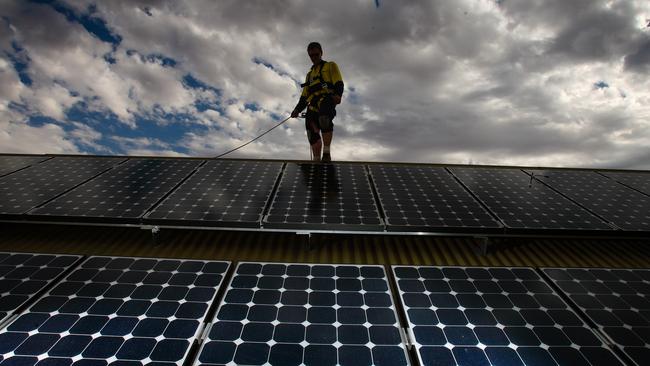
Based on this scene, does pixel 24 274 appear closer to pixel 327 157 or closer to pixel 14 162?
pixel 14 162

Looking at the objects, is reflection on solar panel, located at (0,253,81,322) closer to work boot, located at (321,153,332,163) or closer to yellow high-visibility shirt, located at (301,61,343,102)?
work boot, located at (321,153,332,163)

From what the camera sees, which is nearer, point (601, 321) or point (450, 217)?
point (601, 321)

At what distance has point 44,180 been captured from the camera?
10.6 metres

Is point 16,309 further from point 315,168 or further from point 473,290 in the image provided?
point 315,168

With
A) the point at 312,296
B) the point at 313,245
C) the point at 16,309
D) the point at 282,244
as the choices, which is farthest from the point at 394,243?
the point at 16,309

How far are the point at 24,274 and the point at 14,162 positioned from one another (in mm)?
9342

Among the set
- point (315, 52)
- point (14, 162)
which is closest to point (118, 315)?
point (315, 52)

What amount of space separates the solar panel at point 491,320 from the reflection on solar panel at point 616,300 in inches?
12.7

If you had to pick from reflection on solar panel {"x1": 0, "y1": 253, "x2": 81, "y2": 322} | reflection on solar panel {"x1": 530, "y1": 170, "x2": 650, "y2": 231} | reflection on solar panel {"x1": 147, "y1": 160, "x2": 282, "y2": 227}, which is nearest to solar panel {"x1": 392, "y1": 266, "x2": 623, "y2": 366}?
reflection on solar panel {"x1": 147, "y1": 160, "x2": 282, "y2": 227}

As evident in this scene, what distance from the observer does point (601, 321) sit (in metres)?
5.19

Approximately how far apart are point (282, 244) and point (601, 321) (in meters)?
6.71

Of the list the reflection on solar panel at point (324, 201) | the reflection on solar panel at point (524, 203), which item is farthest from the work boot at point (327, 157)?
the reflection on solar panel at point (524, 203)

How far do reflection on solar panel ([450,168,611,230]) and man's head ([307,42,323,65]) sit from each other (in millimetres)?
7240

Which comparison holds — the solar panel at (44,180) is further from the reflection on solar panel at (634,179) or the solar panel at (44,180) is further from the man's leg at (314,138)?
the reflection on solar panel at (634,179)
